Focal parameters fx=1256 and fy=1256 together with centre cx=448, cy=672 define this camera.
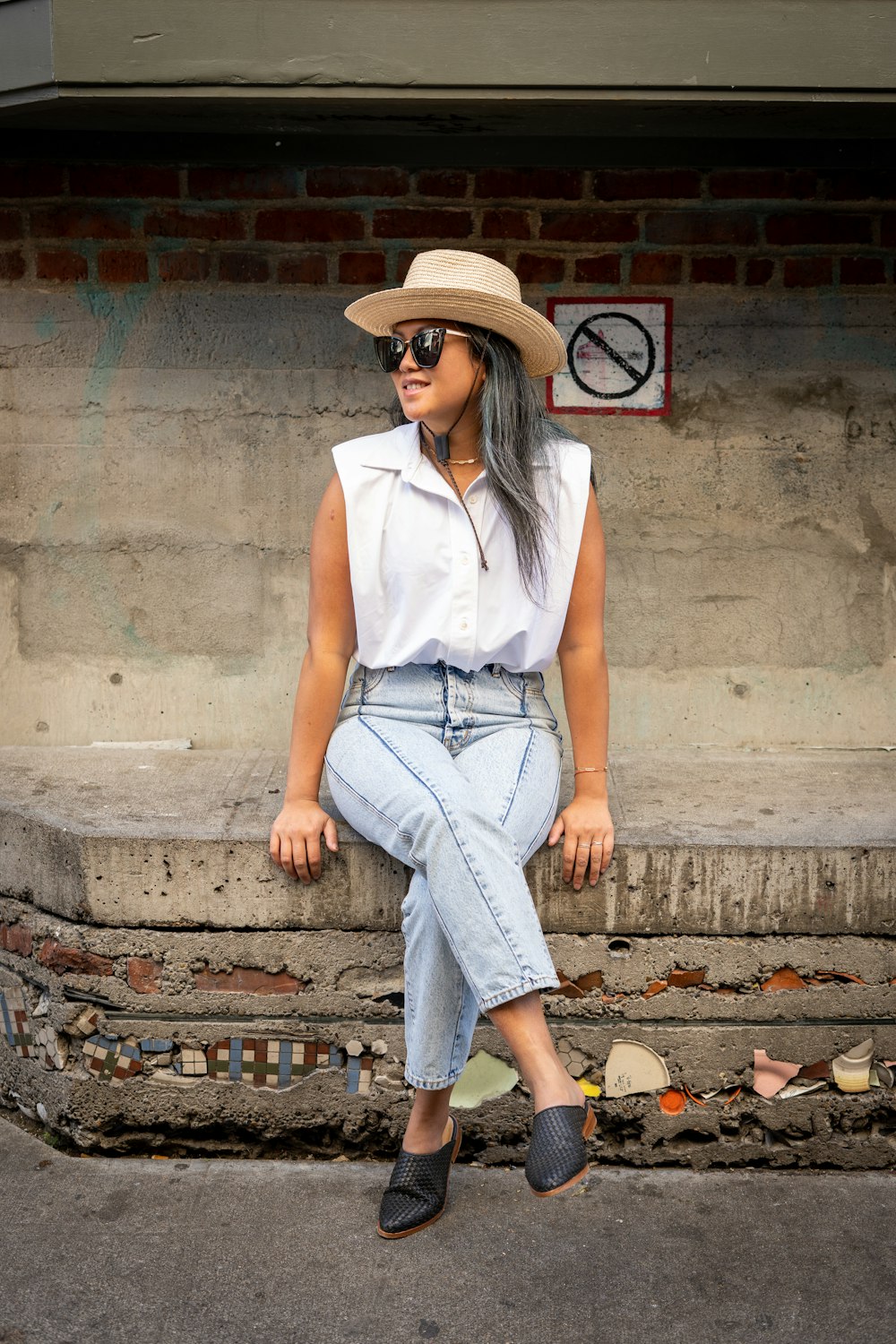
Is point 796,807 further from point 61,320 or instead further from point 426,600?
point 61,320

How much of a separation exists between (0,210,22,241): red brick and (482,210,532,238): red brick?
1421 mm

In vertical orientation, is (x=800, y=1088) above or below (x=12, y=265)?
below

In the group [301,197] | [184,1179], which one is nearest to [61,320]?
[301,197]

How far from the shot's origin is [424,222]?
150 inches

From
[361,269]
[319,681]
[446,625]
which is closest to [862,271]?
[361,269]

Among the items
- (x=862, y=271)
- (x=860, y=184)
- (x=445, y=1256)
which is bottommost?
(x=445, y=1256)

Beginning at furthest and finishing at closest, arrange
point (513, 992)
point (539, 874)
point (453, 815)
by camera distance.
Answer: point (539, 874) → point (453, 815) → point (513, 992)

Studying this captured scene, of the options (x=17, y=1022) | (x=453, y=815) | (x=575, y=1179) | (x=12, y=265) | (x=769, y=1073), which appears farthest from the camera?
(x=12, y=265)

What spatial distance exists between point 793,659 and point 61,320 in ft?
8.29

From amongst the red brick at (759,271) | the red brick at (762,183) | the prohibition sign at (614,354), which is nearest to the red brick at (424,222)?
the prohibition sign at (614,354)

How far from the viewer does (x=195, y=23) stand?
3031 mm

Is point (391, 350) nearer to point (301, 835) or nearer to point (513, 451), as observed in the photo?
point (513, 451)

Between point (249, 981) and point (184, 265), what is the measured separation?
218 cm

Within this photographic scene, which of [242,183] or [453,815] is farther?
[242,183]
